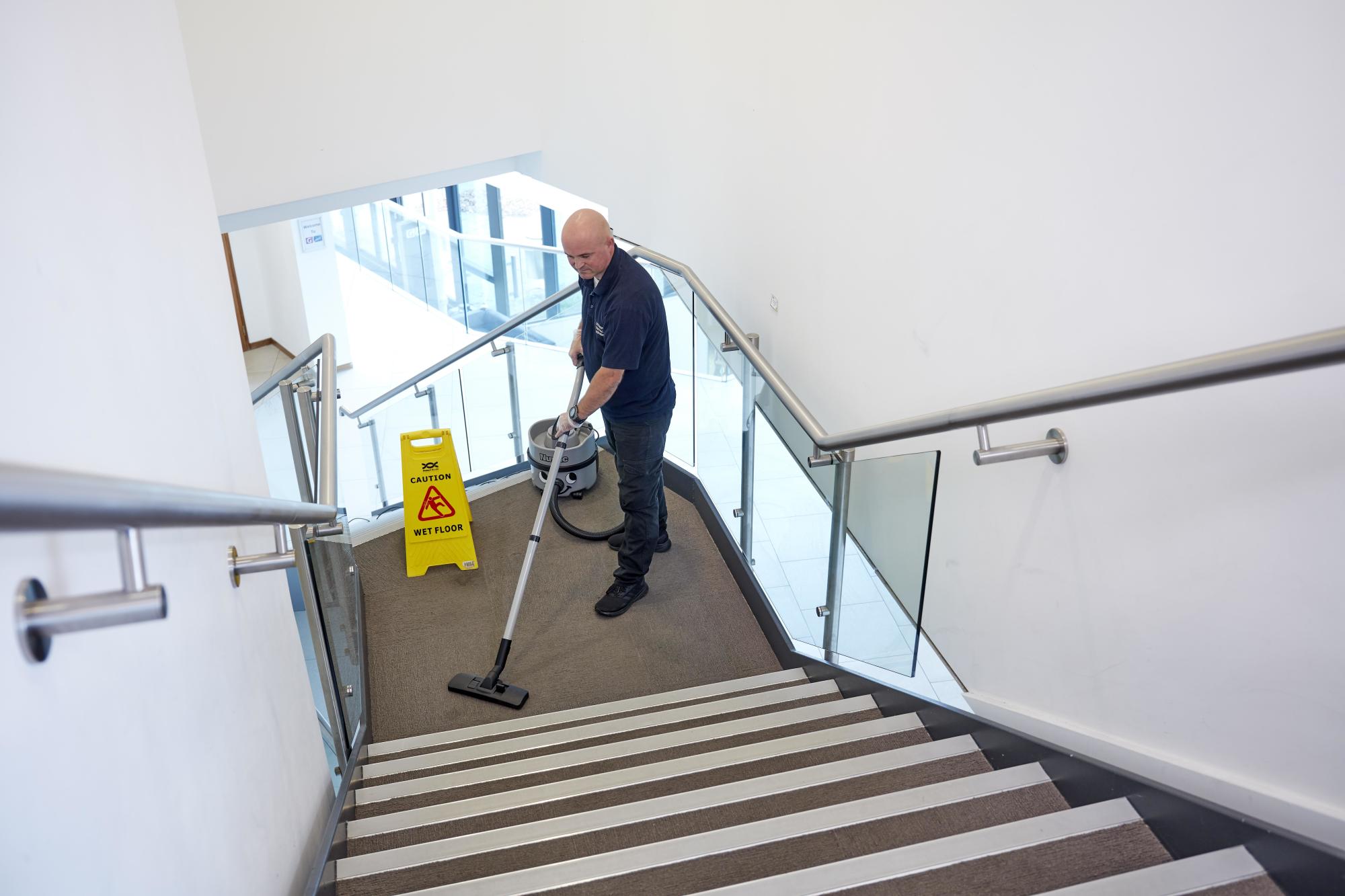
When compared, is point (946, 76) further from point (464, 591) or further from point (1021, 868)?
point (464, 591)

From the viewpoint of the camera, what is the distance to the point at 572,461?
5.14m

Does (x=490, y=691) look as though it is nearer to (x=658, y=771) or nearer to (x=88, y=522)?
(x=658, y=771)

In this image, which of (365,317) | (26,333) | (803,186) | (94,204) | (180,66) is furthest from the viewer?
(365,317)

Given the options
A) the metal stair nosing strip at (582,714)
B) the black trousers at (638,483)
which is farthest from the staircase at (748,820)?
the black trousers at (638,483)

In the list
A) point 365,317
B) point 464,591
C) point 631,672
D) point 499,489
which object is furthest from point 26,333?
point 365,317

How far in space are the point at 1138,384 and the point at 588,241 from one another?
2496 mm

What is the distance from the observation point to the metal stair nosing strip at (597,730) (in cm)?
308

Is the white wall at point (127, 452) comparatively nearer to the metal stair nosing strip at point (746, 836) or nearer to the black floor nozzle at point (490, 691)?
the metal stair nosing strip at point (746, 836)

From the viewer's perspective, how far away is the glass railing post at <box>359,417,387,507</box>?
207 inches

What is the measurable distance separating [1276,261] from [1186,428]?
0.39 meters

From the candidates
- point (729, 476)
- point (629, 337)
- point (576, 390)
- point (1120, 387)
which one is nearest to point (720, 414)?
point (729, 476)

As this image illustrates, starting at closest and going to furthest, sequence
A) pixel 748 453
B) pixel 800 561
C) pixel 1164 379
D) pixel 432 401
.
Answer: pixel 1164 379, pixel 800 561, pixel 748 453, pixel 432 401

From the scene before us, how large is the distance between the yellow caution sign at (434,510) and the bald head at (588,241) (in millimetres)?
1263

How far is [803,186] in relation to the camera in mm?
3826
